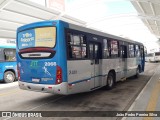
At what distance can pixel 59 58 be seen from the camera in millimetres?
7426

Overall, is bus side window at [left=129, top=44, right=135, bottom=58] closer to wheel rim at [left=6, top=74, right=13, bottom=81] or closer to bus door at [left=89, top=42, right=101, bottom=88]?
bus door at [left=89, top=42, right=101, bottom=88]

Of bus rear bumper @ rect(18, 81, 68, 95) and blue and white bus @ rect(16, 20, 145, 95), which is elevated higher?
blue and white bus @ rect(16, 20, 145, 95)

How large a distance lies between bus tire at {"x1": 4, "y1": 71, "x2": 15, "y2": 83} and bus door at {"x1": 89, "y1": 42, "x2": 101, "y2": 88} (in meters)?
8.89

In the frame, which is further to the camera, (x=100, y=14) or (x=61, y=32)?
(x=100, y=14)

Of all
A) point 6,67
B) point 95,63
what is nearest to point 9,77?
point 6,67

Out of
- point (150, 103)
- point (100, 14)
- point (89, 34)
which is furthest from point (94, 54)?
point (100, 14)

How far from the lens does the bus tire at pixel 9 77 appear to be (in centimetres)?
1616

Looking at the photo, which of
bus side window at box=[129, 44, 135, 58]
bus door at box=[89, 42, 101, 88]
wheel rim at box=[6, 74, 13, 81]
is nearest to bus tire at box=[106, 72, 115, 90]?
bus door at box=[89, 42, 101, 88]

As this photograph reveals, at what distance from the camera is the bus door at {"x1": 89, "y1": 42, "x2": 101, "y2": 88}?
365 inches

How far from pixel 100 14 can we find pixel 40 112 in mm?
40729

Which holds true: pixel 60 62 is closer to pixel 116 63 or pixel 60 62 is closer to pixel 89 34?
pixel 89 34

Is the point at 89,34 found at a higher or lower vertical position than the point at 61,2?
lower

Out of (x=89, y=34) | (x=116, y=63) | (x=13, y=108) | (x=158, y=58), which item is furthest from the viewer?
(x=158, y=58)

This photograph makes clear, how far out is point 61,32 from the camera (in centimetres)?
748
